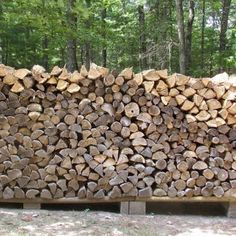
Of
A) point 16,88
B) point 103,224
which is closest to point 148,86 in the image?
point 16,88

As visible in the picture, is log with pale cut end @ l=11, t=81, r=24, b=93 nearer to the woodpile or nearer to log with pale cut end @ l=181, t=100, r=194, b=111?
the woodpile

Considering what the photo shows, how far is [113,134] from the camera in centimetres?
512

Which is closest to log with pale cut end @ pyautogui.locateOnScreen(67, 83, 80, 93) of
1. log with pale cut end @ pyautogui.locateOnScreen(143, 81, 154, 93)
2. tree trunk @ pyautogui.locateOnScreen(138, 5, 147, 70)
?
log with pale cut end @ pyautogui.locateOnScreen(143, 81, 154, 93)

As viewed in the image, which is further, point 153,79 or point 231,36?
point 231,36

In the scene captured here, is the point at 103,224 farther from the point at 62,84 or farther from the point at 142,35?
the point at 142,35

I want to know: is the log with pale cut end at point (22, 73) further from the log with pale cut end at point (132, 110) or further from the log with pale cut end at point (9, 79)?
the log with pale cut end at point (132, 110)

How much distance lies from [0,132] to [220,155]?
2.60 metres

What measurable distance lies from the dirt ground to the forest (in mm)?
5416

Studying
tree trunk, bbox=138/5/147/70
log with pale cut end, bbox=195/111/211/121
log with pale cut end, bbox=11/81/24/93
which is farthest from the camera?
tree trunk, bbox=138/5/147/70

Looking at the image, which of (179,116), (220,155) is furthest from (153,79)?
(220,155)

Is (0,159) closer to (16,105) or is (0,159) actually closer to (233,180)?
(16,105)

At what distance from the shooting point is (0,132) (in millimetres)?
5043

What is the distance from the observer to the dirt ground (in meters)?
4.43

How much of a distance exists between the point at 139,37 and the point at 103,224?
40.7ft
